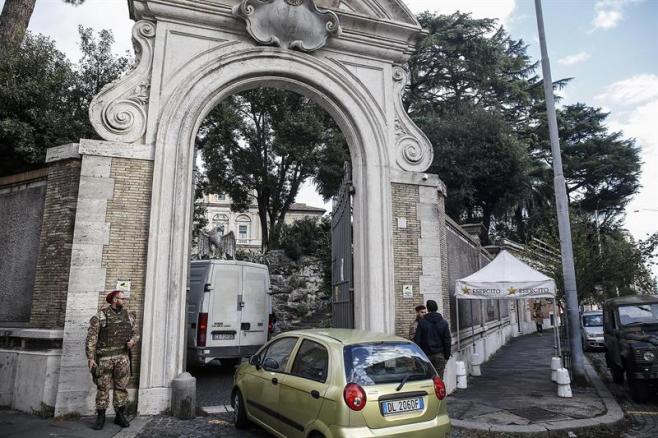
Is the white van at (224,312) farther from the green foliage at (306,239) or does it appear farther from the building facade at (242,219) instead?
the building facade at (242,219)

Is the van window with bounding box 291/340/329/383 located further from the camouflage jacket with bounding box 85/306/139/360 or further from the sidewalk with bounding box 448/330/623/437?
the sidewalk with bounding box 448/330/623/437

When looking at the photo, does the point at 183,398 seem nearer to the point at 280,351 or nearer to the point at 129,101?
the point at 280,351

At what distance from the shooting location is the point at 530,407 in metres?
7.69

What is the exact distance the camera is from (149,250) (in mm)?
7469

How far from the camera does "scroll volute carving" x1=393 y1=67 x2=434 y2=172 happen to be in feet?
31.1

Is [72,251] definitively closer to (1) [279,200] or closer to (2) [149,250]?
(2) [149,250]

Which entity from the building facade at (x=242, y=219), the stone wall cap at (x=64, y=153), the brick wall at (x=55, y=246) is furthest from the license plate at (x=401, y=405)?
the building facade at (x=242, y=219)

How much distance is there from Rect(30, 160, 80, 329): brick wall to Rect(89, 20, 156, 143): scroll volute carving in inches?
32.8

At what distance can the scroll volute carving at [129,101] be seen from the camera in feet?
25.6

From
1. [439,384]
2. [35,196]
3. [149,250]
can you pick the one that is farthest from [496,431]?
[35,196]

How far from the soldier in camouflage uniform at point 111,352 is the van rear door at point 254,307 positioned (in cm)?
439

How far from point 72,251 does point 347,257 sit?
16.9 feet

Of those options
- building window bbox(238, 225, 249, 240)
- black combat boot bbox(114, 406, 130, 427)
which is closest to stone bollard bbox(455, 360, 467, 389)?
black combat boot bbox(114, 406, 130, 427)

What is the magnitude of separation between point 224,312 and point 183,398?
362cm
